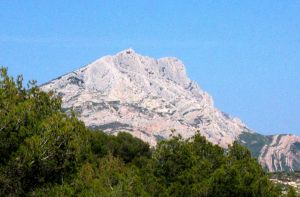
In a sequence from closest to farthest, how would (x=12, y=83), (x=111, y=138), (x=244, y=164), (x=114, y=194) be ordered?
(x=12, y=83) < (x=114, y=194) < (x=244, y=164) < (x=111, y=138)

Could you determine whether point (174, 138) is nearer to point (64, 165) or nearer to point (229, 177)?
point (229, 177)

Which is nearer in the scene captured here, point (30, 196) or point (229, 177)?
point (30, 196)

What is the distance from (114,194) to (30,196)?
8.01 meters

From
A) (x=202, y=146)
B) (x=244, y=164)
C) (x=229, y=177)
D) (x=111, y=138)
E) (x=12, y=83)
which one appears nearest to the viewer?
(x=12, y=83)

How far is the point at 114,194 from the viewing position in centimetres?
3384

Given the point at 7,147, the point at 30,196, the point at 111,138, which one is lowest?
the point at 30,196

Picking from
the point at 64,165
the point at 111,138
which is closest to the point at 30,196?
the point at 64,165

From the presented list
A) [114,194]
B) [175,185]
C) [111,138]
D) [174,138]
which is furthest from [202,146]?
[111,138]

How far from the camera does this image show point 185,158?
2008 inches

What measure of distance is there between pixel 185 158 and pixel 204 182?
7231mm

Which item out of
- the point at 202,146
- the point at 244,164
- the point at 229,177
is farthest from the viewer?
the point at 202,146

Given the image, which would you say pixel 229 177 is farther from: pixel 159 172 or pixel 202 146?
pixel 202 146

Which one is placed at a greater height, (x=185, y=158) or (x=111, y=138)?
(x=111, y=138)

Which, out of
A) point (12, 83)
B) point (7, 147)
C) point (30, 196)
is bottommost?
point (30, 196)
